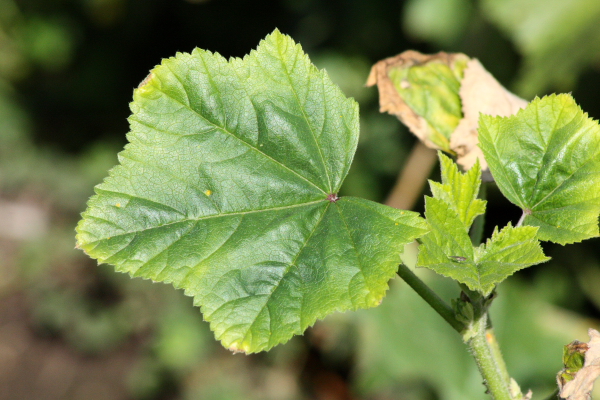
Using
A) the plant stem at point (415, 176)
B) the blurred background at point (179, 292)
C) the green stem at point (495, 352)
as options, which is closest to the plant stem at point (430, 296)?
the green stem at point (495, 352)

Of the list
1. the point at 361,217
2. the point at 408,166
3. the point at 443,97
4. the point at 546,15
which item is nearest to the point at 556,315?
the point at 408,166

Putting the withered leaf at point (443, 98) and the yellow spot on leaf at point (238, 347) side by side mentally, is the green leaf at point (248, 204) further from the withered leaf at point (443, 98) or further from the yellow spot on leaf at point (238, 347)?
the withered leaf at point (443, 98)

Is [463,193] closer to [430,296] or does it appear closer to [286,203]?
[430,296]

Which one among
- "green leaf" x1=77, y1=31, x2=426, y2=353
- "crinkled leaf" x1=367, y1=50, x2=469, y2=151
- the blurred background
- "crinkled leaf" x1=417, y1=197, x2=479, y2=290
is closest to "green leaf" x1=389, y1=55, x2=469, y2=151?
"crinkled leaf" x1=367, y1=50, x2=469, y2=151

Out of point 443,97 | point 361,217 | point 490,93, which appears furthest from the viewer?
point 443,97

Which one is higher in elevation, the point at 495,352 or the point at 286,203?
the point at 286,203

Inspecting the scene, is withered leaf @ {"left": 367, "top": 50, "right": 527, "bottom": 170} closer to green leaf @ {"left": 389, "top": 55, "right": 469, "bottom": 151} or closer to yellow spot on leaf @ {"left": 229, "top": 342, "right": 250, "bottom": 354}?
green leaf @ {"left": 389, "top": 55, "right": 469, "bottom": 151}

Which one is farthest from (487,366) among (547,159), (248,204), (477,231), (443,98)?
(443,98)

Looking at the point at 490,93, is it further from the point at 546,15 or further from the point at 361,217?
the point at 546,15
